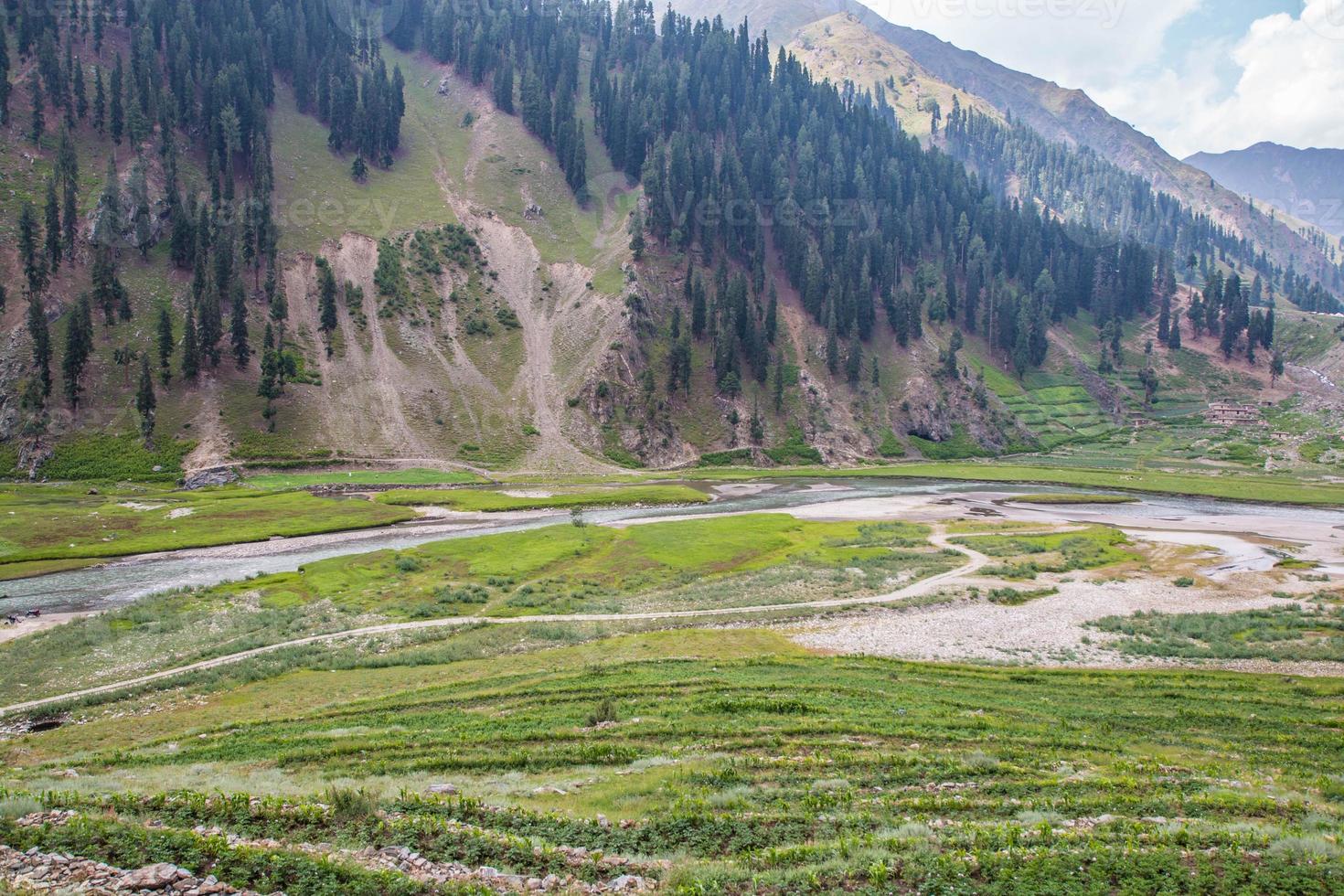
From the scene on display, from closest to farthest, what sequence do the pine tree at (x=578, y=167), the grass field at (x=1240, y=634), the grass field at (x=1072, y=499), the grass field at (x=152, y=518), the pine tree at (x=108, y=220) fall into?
the grass field at (x=1240, y=634)
the grass field at (x=152, y=518)
the grass field at (x=1072, y=499)
the pine tree at (x=108, y=220)
the pine tree at (x=578, y=167)

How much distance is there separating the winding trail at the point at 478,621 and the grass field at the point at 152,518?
108 feet

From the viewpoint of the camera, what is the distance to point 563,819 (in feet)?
46.9

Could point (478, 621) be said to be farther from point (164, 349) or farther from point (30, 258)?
point (30, 258)

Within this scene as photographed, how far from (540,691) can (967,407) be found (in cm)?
15457

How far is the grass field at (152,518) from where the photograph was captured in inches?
2301

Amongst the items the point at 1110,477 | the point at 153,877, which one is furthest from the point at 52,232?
the point at 1110,477

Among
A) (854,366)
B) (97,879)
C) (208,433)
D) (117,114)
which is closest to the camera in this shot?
(97,879)

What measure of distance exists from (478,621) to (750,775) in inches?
1091

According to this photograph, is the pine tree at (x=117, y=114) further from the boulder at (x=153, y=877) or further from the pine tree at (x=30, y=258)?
the boulder at (x=153, y=877)

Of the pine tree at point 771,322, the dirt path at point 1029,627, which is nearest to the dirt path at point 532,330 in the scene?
the pine tree at point 771,322

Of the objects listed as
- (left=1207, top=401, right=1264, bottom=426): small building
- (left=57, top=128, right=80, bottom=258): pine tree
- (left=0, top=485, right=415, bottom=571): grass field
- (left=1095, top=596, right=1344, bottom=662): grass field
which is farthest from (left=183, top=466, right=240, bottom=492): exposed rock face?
(left=1207, top=401, right=1264, bottom=426): small building

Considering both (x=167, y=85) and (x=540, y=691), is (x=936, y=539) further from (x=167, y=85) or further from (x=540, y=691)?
(x=167, y=85)

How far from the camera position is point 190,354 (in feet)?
335

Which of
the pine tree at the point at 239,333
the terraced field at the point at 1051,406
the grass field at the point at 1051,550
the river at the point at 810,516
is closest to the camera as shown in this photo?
the river at the point at 810,516
